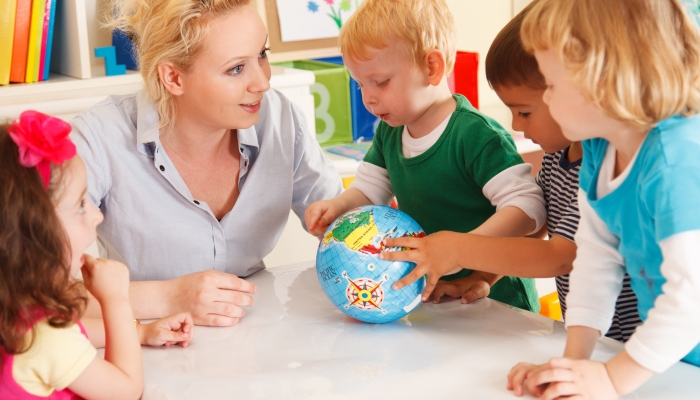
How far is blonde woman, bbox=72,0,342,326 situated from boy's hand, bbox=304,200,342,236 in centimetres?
15

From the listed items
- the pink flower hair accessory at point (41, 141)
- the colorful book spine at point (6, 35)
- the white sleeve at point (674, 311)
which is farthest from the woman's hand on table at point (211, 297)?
the colorful book spine at point (6, 35)

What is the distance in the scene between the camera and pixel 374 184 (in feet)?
5.34

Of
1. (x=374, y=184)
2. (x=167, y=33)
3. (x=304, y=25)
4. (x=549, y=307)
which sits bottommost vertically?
(x=549, y=307)

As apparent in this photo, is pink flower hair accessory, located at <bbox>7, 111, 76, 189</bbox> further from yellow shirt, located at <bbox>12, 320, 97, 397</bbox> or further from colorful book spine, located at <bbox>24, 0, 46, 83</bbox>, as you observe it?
colorful book spine, located at <bbox>24, 0, 46, 83</bbox>

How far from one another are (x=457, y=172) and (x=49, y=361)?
0.80 meters

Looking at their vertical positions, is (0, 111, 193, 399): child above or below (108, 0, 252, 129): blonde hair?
below

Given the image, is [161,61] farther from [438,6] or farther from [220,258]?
[438,6]

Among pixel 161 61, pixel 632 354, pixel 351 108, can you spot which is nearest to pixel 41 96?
pixel 161 61

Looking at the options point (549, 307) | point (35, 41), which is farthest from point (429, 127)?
point (35, 41)

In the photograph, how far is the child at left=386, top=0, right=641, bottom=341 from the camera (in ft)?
3.86

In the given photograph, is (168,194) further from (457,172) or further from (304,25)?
(304,25)

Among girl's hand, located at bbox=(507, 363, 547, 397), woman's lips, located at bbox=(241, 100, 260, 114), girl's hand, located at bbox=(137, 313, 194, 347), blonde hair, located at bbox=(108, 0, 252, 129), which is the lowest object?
girl's hand, located at bbox=(137, 313, 194, 347)

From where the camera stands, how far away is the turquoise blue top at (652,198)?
0.85m

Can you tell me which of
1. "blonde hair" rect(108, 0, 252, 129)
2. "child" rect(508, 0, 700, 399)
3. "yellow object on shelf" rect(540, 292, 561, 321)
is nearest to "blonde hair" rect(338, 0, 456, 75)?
"blonde hair" rect(108, 0, 252, 129)
